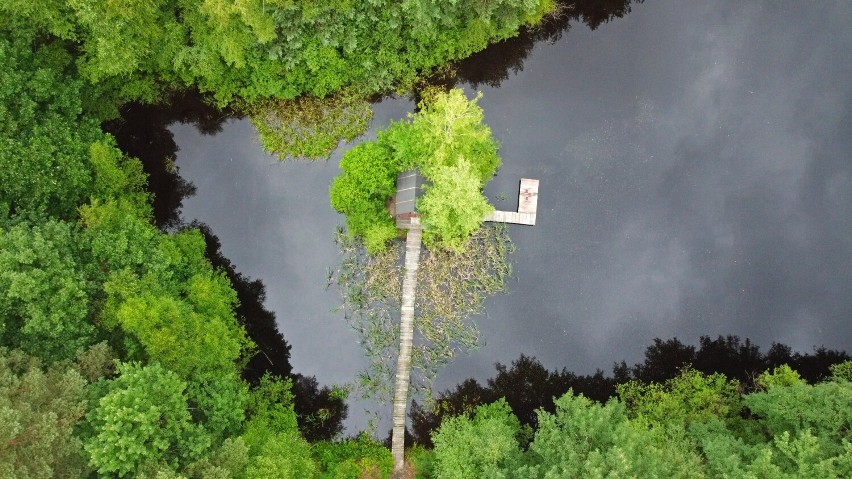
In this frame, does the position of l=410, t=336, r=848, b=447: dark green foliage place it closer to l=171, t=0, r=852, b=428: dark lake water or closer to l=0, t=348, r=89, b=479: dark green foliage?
l=171, t=0, r=852, b=428: dark lake water

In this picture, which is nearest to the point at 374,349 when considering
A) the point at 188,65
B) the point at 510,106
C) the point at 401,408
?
the point at 401,408

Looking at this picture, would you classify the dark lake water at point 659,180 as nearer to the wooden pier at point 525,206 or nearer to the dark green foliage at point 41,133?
the wooden pier at point 525,206

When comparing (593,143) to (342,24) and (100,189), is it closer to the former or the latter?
(342,24)

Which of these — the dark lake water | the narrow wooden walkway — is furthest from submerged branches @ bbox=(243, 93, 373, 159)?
the narrow wooden walkway

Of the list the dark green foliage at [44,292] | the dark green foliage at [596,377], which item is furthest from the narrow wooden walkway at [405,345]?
the dark green foliage at [44,292]

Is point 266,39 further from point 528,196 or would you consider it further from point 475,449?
point 475,449

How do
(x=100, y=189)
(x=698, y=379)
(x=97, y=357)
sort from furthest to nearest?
(x=698, y=379), (x=100, y=189), (x=97, y=357)
